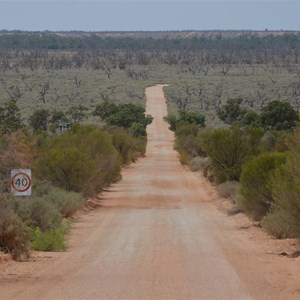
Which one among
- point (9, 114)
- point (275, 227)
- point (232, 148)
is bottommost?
point (9, 114)

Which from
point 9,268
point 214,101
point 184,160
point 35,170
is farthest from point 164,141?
point 9,268

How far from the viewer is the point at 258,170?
2603 centimetres

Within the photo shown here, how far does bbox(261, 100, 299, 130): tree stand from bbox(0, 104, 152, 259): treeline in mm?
30231

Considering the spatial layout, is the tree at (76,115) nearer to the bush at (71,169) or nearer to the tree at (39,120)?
the tree at (39,120)

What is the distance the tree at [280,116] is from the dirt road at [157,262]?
39364 millimetres

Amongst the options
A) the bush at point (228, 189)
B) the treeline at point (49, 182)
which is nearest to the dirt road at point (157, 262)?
the treeline at point (49, 182)

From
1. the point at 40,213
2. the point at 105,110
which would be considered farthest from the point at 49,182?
the point at 105,110

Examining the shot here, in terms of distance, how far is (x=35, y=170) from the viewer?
1235 inches

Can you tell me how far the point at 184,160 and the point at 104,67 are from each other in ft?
361

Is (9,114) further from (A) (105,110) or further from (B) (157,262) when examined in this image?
(B) (157,262)

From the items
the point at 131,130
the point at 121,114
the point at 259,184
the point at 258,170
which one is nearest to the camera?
the point at 259,184

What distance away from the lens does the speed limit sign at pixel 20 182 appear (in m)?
19.3

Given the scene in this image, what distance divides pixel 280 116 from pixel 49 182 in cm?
4534

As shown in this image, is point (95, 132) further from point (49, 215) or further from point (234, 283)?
point (234, 283)
